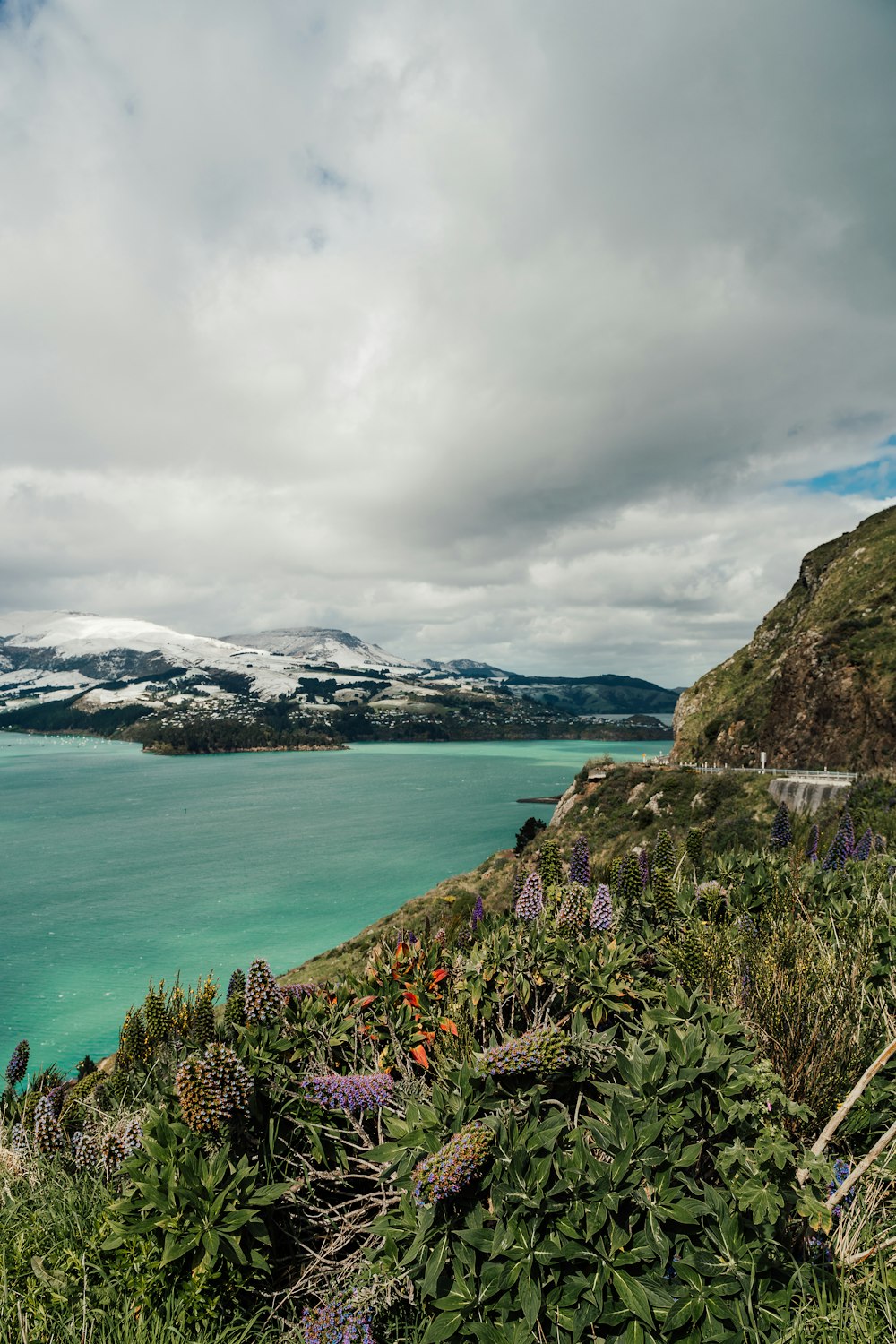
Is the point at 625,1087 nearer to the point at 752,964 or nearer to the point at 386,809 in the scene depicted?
the point at 752,964

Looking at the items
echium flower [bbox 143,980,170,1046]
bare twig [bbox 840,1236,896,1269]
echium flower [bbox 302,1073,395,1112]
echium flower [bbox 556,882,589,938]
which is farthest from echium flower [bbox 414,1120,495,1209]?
echium flower [bbox 143,980,170,1046]

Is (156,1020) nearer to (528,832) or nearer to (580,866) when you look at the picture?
(580,866)

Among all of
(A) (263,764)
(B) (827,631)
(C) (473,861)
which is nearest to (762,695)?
(B) (827,631)

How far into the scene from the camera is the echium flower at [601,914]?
4688 millimetres

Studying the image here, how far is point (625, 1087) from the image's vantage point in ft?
9.05

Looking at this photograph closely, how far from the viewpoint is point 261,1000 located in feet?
12.4

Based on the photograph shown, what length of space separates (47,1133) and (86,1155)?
0.78 meters

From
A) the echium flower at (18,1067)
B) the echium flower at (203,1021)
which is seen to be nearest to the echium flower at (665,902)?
the echium flower at (203,1021)

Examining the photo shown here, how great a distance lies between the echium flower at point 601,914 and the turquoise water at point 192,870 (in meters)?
13.1

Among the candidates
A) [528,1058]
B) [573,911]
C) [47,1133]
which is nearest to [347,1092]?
[528,1058]

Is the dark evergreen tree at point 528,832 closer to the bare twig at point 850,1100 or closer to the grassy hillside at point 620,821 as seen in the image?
the grassy hillside at point 620,821

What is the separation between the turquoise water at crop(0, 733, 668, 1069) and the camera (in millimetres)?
45906

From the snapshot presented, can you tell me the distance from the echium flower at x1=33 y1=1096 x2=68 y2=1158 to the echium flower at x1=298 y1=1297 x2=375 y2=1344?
9.02 feet

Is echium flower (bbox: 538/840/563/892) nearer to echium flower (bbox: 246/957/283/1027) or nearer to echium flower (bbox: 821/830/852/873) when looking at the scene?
echium flower (bbox: 821/830/852/873)
